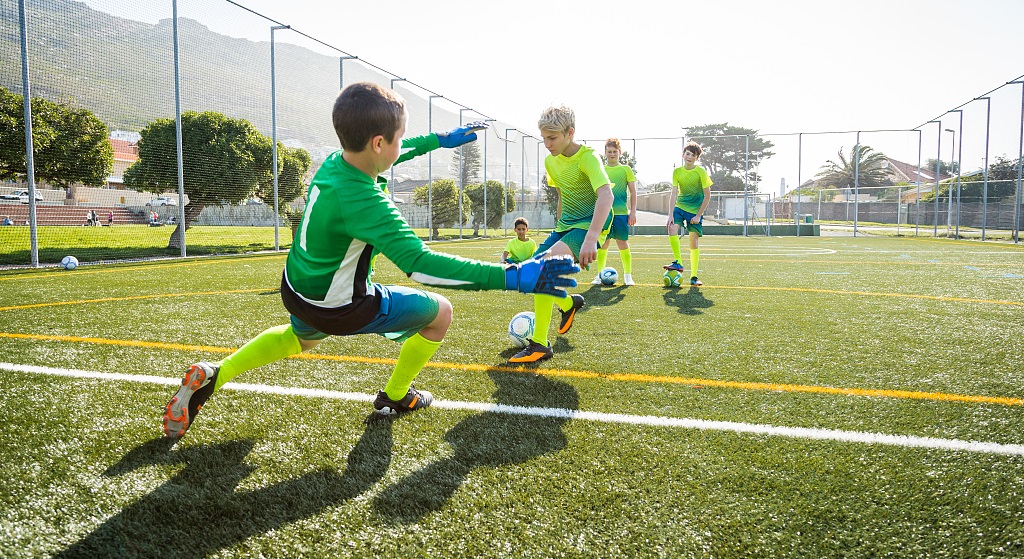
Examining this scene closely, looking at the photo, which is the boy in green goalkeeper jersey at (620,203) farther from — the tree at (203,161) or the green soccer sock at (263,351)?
the tree at (203,161)

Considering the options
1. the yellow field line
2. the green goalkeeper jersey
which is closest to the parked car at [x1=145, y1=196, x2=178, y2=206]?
the yellow field line

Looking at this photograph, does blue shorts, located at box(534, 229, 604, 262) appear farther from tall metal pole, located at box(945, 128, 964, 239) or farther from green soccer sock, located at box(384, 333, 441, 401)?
tall metal pole, located at box(945, 128, 964, 239)

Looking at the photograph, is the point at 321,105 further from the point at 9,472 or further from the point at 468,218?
the point at 9,472

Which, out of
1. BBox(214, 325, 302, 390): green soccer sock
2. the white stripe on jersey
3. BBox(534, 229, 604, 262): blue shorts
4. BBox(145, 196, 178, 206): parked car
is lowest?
BBox(214, 325, 302, 390): green soccer sock

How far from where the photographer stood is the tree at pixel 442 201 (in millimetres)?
25469

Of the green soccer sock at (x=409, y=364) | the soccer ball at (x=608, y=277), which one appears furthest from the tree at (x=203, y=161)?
the green soccer sock at (x=409, y=364)

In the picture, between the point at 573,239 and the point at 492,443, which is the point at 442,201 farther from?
the point at 492,443

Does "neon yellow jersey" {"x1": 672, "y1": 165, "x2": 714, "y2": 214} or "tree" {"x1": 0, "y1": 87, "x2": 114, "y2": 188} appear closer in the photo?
"neon yellow jersey" {"x1": 672, "y1": 165, "x2": 714, "y2": 214}

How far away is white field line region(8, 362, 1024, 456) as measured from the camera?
2389mm

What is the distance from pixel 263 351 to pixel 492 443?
123cm

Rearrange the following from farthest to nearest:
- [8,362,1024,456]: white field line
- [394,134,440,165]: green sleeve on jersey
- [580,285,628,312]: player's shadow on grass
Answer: [580,285,628,312]: player's shadow on grass < [394,134,440,165]: green sleeve on jersey < [8,362,1024,456]: white field line

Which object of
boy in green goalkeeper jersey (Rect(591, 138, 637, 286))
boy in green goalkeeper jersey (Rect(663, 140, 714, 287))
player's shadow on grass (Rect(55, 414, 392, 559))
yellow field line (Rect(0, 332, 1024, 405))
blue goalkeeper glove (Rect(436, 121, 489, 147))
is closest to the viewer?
player's shadow on grass (Rect(55, 414, 392, 559))

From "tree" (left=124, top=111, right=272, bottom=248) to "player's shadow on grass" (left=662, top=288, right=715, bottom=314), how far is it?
1118cm

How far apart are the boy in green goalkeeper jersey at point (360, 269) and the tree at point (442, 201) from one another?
2240 centimetres
